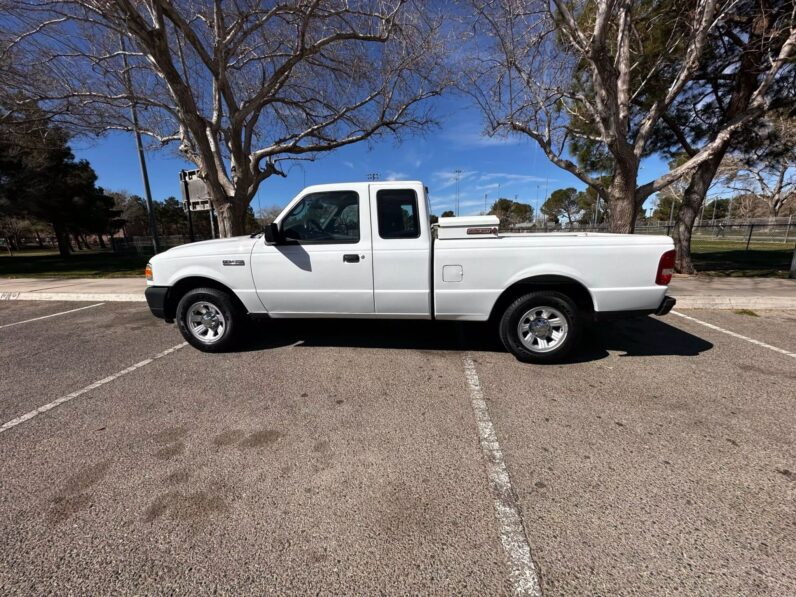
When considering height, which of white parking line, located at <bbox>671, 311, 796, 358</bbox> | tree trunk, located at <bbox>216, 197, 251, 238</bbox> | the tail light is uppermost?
tree trunk, located at <bbox>216, 197, 251, 238</bbox>

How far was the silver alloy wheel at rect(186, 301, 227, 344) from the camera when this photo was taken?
451cm

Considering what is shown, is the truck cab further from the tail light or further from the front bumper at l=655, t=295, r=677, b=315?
the front bumper at l=655, t=295, r=677, b=315

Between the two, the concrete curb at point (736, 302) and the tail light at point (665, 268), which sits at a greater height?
the tail light at point (665, 268)

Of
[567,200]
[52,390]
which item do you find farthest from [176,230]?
[567,200]

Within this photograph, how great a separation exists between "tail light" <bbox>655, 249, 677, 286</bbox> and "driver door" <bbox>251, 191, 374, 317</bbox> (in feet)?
10.3

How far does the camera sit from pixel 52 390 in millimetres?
3584

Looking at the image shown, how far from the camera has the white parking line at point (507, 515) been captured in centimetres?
160

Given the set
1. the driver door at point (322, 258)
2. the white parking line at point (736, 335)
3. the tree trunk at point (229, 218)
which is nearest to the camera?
the driver door at point (322, 258)

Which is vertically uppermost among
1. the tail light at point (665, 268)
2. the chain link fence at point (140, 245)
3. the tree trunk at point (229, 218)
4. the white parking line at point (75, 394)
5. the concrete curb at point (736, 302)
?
the tree trunk at point (229, 218)

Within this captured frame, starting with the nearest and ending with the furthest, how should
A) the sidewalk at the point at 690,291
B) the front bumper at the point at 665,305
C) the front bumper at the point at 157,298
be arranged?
the front bumper at the point at 665,305 < the front bumper at the point at 157,298 < the sidewalk at the point at 690,291

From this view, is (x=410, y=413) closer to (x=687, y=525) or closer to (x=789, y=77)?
(x=687, y=525)

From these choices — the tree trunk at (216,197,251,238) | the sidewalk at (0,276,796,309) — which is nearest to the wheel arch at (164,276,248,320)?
the sidewalk at (0,276,796,309)

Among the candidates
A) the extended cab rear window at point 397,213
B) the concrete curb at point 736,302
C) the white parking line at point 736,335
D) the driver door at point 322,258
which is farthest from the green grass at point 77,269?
the concrete curb at point 736,302

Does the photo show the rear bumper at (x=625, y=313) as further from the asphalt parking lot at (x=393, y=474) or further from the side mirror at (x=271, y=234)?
the side mirror at (x=271, y=234)
